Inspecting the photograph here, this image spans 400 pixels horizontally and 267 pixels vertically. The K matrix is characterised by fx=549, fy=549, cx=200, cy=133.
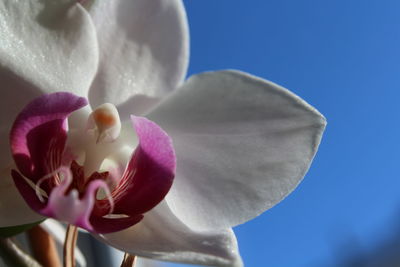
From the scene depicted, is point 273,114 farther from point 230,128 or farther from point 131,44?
point 131,44

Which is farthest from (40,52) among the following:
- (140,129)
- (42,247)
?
(42,247)

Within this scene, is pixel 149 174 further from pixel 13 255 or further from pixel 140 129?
pixel 13 255

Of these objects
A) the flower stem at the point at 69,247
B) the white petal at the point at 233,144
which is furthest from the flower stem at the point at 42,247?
the white petal at the point at 233,144

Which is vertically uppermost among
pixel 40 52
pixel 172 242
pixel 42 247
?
pixel 40 52

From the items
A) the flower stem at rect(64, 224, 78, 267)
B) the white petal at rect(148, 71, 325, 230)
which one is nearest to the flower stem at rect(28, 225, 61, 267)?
the flower stem at rect(64, 224, 78, 267)

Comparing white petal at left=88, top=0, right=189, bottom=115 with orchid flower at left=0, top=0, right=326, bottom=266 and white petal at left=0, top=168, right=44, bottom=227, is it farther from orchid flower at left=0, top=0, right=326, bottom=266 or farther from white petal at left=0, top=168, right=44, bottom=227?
white petal at left=0, top=168, right=44, bottom=227

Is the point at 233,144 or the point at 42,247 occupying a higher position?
the point at 233,144

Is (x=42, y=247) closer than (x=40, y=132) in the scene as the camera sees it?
No

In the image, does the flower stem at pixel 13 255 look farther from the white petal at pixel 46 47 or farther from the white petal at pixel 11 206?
the white petal at pixel 46 47
